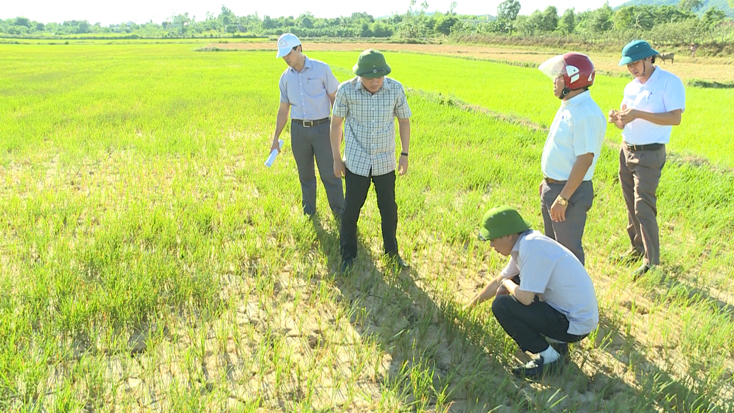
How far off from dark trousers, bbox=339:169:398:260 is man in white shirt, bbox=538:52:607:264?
1029mm

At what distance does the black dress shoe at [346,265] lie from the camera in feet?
10.2

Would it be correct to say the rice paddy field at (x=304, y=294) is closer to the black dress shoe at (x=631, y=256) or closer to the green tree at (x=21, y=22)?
the black dress shoe at (x=631, y=256)

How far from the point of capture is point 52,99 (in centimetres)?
1065

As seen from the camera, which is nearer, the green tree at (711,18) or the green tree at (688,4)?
the green tree at (711,18)

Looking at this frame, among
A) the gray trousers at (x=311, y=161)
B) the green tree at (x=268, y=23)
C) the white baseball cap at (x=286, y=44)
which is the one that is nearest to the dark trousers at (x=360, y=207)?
the gray trousers at (x=311, y=161)

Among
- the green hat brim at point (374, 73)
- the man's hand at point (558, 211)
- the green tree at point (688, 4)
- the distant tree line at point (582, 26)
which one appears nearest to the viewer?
the man's hand at point (558, 211)

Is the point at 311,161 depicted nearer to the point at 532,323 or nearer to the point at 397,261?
the point at 397,261

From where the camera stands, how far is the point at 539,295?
2246 mm

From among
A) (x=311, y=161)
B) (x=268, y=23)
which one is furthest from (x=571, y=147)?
(x=268, y=23)

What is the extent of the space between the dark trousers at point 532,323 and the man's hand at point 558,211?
1.78 ft

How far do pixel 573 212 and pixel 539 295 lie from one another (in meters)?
0.56

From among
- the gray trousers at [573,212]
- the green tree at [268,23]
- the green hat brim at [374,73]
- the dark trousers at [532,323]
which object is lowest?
the dark trousers at [532,323]

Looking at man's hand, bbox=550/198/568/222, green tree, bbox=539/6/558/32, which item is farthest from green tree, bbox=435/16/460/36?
man's hand, bbox=550/198/568/222

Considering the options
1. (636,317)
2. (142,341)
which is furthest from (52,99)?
(636,317)
